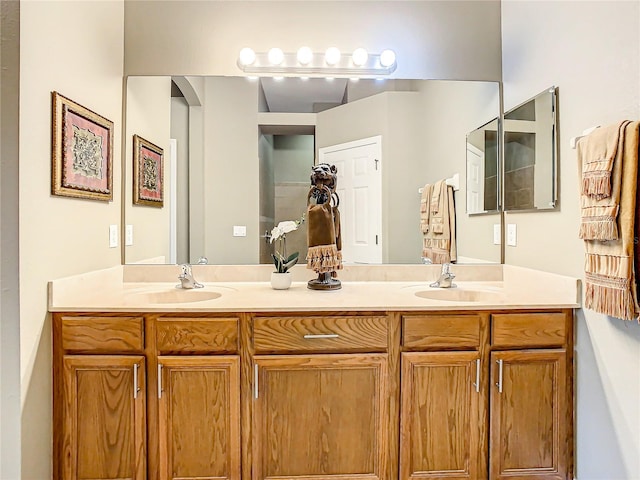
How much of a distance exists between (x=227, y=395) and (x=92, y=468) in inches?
23.5

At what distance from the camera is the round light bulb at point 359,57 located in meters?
2.08

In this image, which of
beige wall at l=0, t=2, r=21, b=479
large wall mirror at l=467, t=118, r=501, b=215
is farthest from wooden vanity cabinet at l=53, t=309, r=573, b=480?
large wall mirror at l=467, t=118, r=501, b=215

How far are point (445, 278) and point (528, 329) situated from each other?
0.51m

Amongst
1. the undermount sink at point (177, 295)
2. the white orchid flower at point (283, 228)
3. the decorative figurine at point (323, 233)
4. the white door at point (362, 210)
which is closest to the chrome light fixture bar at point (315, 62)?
the white door at point (362, 210)

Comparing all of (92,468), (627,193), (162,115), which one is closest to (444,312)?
(627,193)

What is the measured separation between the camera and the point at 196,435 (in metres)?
1.51

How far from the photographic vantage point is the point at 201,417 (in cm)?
151

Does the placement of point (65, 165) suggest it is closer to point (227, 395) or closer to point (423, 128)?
point (227, 395)

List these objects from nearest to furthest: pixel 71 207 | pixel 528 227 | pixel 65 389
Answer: pixel 65 389 < pixel 71 207 < pixel 528 227

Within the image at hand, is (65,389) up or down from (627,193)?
down

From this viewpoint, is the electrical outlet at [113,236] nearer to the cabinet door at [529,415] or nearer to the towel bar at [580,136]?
the cabinet door at [529,415]

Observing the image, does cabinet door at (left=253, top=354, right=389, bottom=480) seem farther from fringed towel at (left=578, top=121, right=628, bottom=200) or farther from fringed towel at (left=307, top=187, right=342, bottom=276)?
fringed towel at (left=578, top=121, right=628, bottom=200)

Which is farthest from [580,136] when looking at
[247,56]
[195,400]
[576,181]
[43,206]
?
[43,206]

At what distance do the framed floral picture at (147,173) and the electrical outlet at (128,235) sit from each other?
5.6 inches
